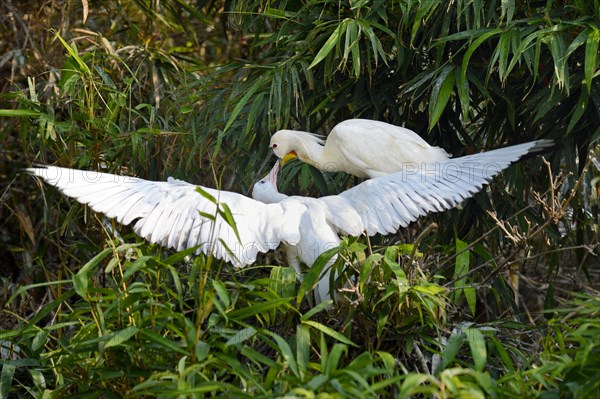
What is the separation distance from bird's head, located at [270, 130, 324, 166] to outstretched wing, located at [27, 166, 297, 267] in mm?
886

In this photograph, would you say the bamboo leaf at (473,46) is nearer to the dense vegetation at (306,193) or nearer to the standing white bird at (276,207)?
the dense vegetation at (306,193)

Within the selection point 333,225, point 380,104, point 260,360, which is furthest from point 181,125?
point 260,360

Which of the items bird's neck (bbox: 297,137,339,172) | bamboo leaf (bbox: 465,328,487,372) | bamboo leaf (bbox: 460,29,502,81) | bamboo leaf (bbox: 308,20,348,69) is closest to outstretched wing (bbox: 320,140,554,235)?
bamboo leaf (bbox: 460,29,502,81)

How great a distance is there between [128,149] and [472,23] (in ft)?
5.96

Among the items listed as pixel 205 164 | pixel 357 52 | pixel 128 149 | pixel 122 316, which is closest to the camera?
pixel 122 316

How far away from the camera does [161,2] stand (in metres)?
6.74

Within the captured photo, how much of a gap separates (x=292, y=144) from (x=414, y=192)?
926mm

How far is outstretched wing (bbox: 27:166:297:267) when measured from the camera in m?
4.11

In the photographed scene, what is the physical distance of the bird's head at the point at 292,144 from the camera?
516 cm

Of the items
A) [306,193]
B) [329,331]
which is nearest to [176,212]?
[329,331]

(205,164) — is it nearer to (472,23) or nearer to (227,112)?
(227,112)

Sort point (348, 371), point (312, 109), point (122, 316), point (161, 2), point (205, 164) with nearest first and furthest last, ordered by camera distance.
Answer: point (348, 371) < point (122, 316) < point (312, 109) < point (205, 164) < point (161, 2)

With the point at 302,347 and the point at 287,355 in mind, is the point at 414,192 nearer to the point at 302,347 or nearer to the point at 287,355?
the point at 302,347

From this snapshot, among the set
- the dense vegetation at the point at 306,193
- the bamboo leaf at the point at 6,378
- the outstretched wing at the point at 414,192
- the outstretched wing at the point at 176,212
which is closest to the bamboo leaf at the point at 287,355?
the dense vegetation at the point at 306,193
